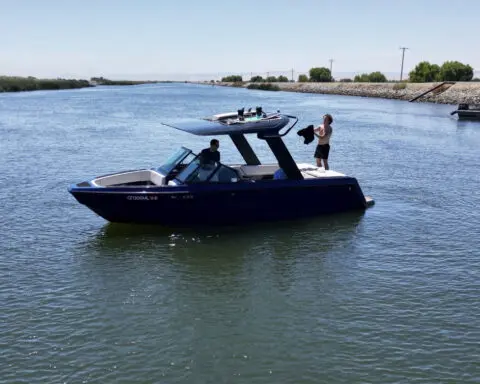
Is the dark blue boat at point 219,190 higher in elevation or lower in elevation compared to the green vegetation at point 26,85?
lower

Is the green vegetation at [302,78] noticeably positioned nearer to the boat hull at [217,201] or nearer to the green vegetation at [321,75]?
the green vegetation at [321,75]

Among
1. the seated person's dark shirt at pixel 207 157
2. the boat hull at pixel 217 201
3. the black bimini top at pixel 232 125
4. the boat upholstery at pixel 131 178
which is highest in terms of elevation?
the black bimini top at pixel 232 125

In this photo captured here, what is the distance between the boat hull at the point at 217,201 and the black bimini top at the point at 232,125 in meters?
1.36

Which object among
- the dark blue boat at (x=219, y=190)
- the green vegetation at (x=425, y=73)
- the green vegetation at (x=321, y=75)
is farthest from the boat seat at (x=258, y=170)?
the green vegetation at (x=321, y=75)


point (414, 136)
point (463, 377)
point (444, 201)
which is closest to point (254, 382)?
point (463, 377)

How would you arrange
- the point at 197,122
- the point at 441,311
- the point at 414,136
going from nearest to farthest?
the point at 441,311 < the point at 197,122 < the point at 414,136

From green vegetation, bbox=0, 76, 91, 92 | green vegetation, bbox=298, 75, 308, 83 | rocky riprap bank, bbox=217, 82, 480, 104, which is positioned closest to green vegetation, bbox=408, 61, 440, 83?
rocky riprap bank, bbox=217, 82, 480, 104

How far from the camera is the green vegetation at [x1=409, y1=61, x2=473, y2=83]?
11200 centimetres

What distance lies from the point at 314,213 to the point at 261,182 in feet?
6.49

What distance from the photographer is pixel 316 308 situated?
9.32 metres

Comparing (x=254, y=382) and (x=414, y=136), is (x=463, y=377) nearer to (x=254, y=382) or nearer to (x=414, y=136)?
(x=254, y=382)

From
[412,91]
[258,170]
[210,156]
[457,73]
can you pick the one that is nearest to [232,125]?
[210,156]

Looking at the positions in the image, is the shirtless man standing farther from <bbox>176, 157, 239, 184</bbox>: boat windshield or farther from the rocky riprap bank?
A: the rocky riprap bank

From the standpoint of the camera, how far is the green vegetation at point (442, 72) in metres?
112
